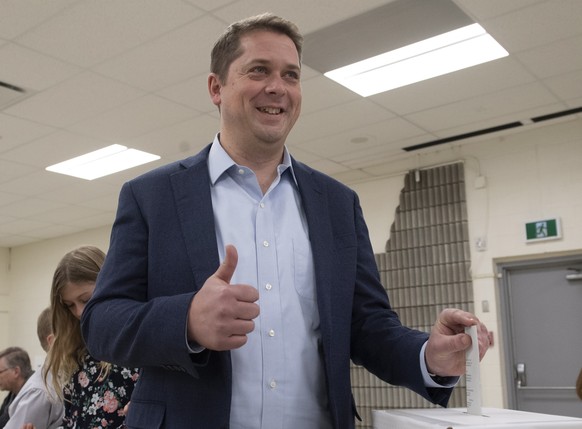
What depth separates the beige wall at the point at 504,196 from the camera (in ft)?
18.0

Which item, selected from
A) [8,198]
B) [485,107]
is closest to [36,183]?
[8,198]

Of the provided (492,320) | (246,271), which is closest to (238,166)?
(246,271)

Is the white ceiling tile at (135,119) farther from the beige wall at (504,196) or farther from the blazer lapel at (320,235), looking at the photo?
the blazer lapel at (320,235)

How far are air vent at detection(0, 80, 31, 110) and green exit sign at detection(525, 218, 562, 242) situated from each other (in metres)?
4.08

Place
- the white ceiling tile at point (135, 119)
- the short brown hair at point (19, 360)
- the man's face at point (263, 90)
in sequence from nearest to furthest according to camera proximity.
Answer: the man's face at point (263, 90) < the short brown hair at point (19, 360) < the white ceiling tile at point (135, 119)

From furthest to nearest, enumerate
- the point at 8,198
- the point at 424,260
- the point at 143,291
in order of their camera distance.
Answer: the point at 8,198 → the point at 424,260 → the point at 143,291

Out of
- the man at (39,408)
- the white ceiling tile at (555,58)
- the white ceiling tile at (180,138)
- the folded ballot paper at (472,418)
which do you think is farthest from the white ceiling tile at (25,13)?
the folded ballot paper at (472,418)

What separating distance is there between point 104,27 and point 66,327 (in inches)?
87.9

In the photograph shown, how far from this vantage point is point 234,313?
2.74ft

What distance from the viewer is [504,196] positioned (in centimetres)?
584

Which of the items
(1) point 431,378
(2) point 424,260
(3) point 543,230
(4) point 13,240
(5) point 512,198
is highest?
(4) point 13,240

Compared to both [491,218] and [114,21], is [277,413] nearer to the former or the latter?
[114,21]

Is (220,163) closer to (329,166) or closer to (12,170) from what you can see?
(329,166)

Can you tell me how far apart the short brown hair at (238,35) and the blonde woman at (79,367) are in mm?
1006
